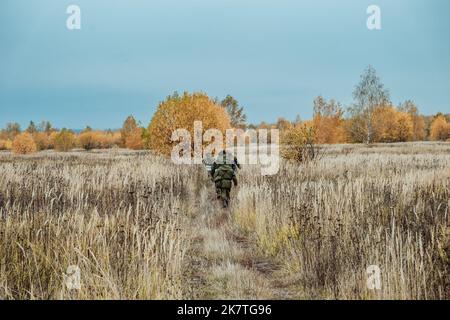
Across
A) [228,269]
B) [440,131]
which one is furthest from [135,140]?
[228,269]

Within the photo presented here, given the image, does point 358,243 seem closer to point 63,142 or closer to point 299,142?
point 299,142

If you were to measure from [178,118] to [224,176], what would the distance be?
35.2 feet

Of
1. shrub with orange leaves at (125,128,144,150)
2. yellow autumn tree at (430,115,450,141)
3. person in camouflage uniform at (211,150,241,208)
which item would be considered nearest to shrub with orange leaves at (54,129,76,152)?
shrub with orange leaves at (125,128,144,150)

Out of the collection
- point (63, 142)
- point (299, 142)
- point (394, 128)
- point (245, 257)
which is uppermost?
point (394, 128)

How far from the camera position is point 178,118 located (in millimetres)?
19656

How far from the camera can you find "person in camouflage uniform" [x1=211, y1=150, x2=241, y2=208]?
31.0 ft

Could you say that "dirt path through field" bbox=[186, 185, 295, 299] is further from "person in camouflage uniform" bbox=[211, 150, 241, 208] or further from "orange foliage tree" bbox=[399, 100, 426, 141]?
"orange foliage tree" bbox=[399, 100, 426, 141]

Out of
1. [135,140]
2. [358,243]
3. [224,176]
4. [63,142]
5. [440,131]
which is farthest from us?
[440,131]

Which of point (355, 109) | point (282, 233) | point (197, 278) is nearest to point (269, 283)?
point (197, 278)

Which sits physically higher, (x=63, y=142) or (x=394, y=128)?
(x=394, y=128)

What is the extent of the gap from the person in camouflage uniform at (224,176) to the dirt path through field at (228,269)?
1.60 m

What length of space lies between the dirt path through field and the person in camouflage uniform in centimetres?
160

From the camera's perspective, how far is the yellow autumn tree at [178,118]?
1969cm

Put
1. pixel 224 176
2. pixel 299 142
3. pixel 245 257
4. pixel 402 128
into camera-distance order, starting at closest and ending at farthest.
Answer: pixel 245 257 < pixel 224 176 < pixel 299 142 < pixel 402 128
